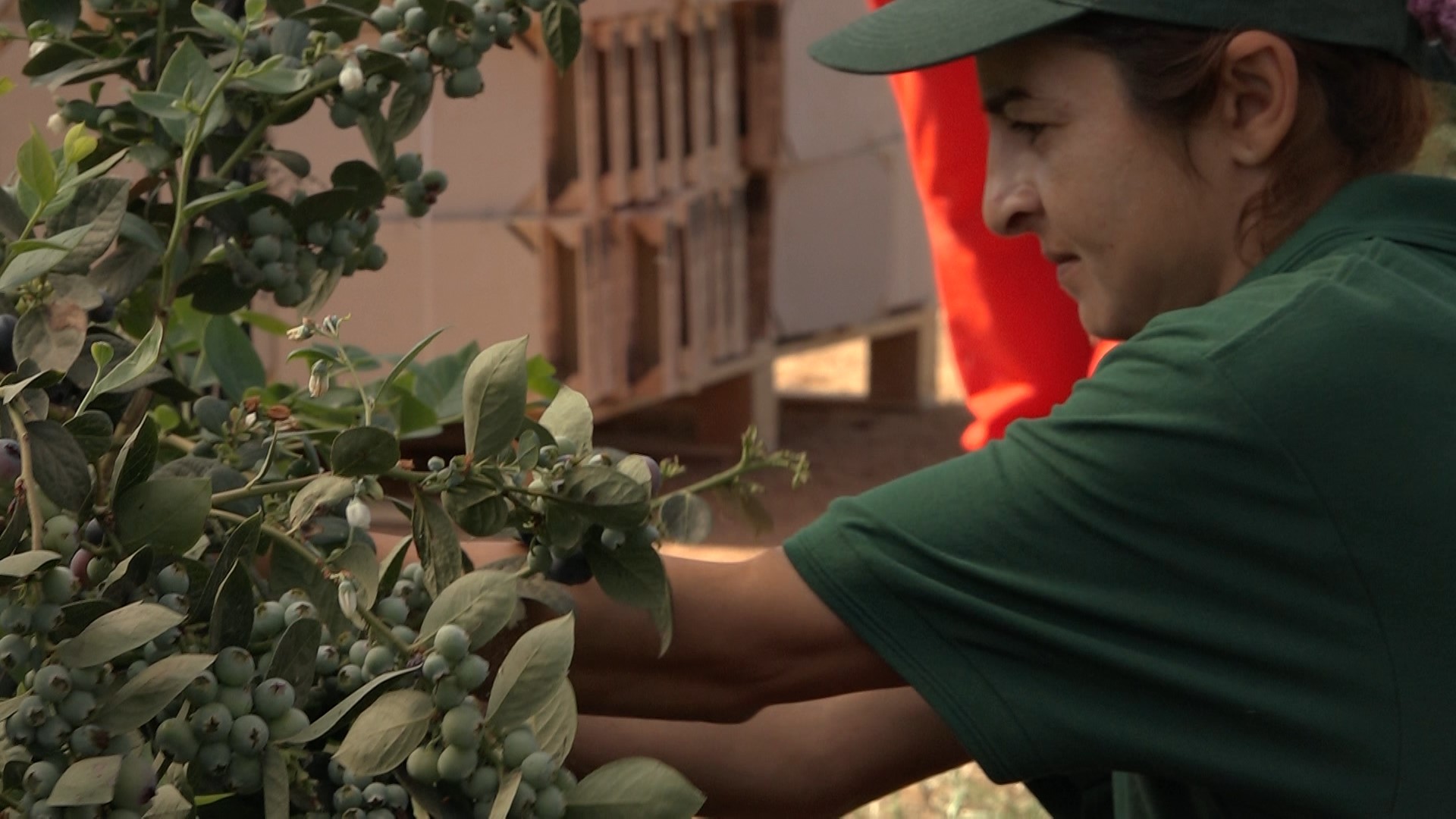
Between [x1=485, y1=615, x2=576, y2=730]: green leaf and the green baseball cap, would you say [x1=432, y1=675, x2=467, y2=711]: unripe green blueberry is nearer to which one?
[x1=485, y1=615, x2=576, y2=730]: green leaf

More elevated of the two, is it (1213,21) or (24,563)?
(1213,21)

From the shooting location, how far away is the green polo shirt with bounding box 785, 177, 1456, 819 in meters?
0.81

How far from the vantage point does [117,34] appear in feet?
2.59

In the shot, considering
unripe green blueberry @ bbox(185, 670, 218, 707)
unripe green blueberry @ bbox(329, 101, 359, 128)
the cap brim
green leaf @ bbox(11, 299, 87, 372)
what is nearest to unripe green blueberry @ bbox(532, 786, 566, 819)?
unripe green blueberry @ bbox(185, 670, 218, 707)

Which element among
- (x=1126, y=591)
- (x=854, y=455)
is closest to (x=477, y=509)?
(x=1126, y=591)

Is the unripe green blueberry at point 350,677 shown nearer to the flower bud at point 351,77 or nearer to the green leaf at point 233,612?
the green leaf at point 233,612

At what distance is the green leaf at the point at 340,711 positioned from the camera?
555 millimetres

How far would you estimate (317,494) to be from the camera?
605mm

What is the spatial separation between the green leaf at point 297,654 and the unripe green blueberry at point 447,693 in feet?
0.14

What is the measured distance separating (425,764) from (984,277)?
1670mm

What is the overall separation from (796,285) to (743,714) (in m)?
2.81

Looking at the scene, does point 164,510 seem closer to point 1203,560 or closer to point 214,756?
point 214,756

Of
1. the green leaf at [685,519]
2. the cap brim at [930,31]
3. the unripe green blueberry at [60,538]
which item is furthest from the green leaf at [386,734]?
the cap brim at [930,31]

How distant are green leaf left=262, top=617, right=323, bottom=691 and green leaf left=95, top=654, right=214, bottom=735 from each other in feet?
0.09
